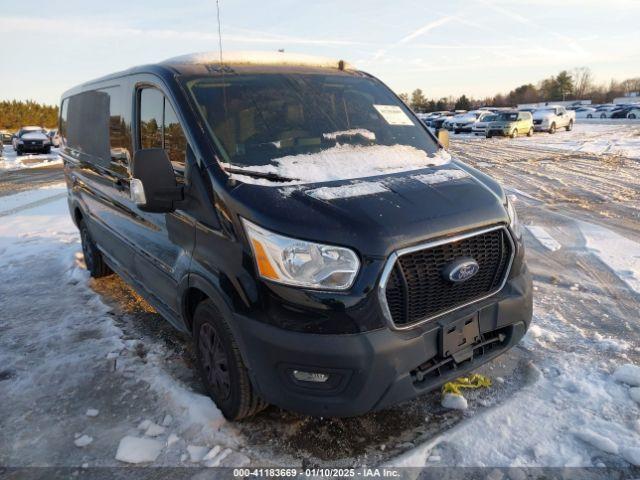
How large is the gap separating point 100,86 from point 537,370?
14.5 feet

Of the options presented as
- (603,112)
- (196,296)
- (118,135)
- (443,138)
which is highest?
(603,112)

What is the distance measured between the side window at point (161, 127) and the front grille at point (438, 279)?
4.91 feet

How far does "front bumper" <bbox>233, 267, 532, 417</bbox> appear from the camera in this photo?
229cm

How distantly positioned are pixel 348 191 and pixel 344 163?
0.43 m

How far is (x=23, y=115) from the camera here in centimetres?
6806

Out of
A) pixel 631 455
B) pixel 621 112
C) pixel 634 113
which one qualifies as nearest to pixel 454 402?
pixel 631 455

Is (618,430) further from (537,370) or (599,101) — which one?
(599,101)

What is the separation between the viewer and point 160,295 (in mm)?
3598

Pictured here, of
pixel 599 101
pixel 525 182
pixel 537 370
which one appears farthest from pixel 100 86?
pixel 599 101

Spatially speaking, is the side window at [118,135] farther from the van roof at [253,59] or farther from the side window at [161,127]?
the van roof at [253,59]

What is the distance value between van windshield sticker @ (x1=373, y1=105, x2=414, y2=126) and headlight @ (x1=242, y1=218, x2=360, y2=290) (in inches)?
68.3

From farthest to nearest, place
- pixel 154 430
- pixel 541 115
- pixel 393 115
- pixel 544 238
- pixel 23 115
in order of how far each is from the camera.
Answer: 1. pixel 23 115
2. pixel 541 115
3. pixel 544 238
4. pixel 393 115
5. pixel 154 430

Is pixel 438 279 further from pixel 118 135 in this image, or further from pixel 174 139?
pixel 118 135

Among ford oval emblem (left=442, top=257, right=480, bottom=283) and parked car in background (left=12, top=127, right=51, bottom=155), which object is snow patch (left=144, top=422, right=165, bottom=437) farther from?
parked car in background (left=12, top=127, right=51, bottom=155)
